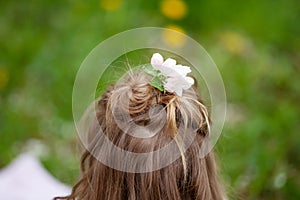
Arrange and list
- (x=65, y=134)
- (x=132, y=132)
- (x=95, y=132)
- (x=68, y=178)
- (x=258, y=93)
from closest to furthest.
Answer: (x=132, y=132) → (x=95, y=132) → (x=68, y=178) → (x=65, y=134) → (x=258, y=93)

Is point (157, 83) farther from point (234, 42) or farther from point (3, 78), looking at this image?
point (234, 42)

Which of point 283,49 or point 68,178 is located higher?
point 283,49

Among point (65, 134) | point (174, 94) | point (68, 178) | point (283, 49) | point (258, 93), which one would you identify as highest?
point (283, 49)

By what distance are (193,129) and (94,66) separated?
103 centimetres

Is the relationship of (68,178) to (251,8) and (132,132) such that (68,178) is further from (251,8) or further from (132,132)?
(251,8)

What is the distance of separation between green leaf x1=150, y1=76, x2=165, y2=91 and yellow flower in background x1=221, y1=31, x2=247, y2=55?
1.55 meters

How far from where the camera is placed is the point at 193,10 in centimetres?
323

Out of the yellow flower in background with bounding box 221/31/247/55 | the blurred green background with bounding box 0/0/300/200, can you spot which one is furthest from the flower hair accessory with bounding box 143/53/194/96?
the yellow flower in background with bounding box 221/31/247/55

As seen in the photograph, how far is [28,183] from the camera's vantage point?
2.22 metres

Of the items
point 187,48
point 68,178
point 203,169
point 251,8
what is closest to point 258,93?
point 187,48

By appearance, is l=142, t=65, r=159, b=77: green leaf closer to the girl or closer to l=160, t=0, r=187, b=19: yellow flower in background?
the girl

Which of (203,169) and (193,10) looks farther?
(193,10)

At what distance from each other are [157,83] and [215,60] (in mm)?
1422

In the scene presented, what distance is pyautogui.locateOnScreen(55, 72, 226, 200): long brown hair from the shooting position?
1481 mm
